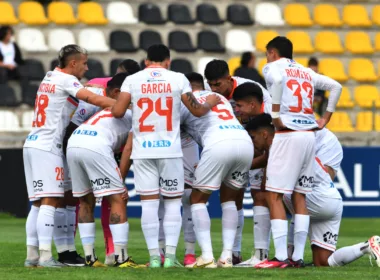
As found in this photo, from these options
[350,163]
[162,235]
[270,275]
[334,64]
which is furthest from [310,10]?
[270,275]

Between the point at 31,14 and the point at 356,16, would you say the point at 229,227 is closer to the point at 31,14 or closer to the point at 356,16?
the point at 31,14

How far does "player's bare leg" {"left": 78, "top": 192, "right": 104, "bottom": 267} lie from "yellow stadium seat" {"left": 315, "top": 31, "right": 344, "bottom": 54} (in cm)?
1333

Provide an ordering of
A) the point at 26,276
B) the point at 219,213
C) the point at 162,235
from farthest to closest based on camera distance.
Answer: the point at 219,213, the point at 162,235, the point at 26,276

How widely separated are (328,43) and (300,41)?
728 millimetres

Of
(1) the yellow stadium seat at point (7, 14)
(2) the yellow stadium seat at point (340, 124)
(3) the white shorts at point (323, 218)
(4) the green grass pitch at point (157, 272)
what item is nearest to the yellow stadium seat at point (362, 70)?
(2) the yellow stadium seat at point (340, 124)

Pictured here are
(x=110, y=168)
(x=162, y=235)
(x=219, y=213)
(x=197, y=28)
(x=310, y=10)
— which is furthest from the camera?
→ (x=310, y=10)

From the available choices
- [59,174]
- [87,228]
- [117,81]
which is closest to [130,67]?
[117,81]

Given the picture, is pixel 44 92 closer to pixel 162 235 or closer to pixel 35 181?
pixel 35 181

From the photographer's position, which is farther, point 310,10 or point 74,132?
point 310,10

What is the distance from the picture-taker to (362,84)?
74.1 feet

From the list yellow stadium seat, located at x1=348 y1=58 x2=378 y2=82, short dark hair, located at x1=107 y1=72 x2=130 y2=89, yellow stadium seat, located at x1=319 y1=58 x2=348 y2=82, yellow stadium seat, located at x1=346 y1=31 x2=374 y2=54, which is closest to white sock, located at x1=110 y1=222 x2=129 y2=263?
short dark hair, located at x1=107 y1=72 x2=130 y2=89

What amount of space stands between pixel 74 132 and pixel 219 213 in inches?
296

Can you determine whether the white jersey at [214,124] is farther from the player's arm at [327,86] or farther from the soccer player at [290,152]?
the player's arm at [327,86]

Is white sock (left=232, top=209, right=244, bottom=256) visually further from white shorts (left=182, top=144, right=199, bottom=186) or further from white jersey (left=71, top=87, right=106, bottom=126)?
white jersey (left=71, top=87, right=106, bottom=126)
